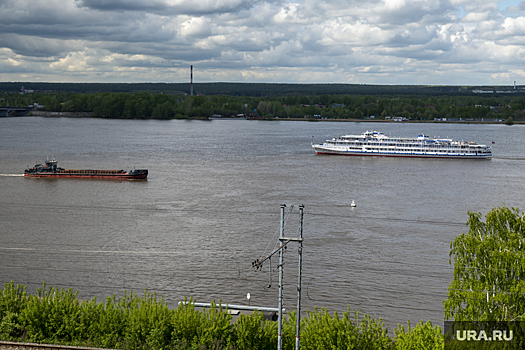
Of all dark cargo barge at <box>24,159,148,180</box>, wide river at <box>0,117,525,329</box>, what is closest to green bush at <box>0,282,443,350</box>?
wide river at <box>0,117,525,329</box>

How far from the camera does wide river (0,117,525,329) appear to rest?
20938 millimetres

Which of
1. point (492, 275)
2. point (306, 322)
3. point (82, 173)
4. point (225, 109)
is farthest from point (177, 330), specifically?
point (225, 109)

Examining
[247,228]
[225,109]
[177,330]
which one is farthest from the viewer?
[225,109]

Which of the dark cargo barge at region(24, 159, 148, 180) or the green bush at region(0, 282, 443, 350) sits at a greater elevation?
the dark cargo barge at region(24, 159, 148, 180)

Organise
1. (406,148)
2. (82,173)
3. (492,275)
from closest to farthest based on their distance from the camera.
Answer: (492,275), (82,173), (406,148)

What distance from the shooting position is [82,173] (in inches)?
1927

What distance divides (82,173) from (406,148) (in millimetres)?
40546

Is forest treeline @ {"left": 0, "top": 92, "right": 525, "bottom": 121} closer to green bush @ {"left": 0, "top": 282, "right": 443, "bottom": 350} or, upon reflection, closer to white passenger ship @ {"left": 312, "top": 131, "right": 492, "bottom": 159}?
white passenger ship @ {"left": 312, "top": 131, "right": 492, "bottom": 159}

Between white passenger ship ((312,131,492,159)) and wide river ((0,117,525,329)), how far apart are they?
9.35 metres

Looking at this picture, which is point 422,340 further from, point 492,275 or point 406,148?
point 406,148

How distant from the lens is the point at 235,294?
2028 centimetres

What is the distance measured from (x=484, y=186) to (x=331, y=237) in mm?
23634

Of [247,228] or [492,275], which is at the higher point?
[492,275]

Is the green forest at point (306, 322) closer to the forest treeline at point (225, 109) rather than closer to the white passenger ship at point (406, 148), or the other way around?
the white passenger ship at point (406, 148)
